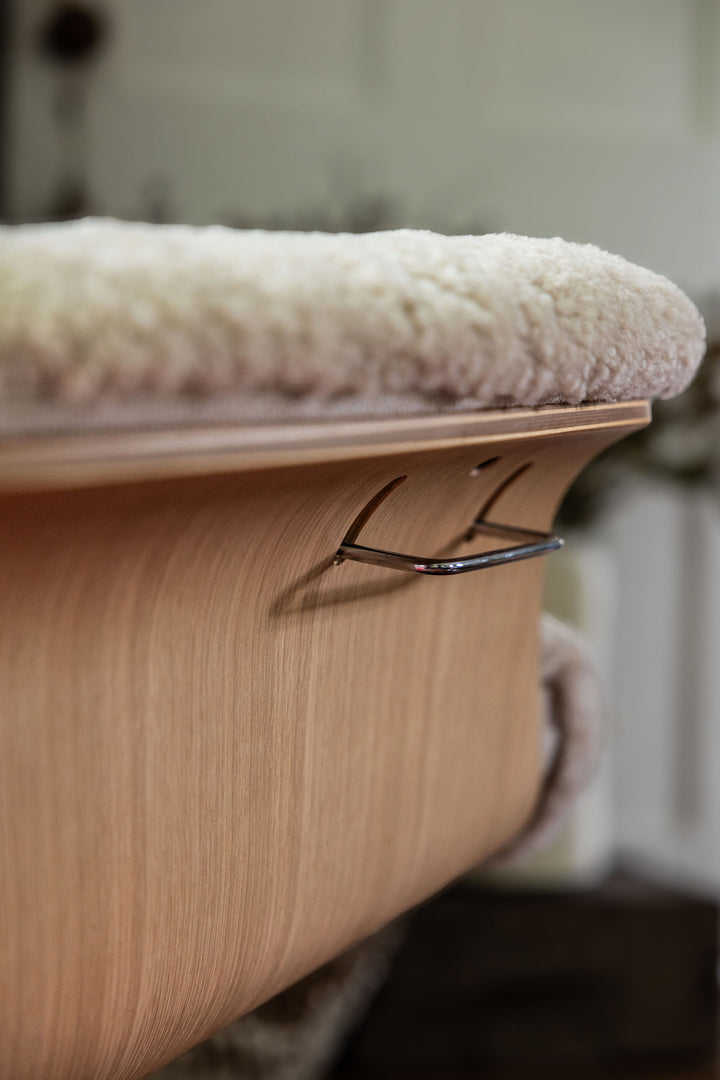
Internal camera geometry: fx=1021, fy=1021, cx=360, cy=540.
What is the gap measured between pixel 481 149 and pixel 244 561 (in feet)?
4.34

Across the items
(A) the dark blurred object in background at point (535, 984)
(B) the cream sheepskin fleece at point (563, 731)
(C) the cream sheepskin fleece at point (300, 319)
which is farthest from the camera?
(A) the dark blurred object in background at point (535, 984)

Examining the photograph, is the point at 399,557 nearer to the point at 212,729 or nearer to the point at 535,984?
the point at 212,729

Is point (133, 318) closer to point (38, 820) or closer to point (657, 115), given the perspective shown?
point (38, 820)

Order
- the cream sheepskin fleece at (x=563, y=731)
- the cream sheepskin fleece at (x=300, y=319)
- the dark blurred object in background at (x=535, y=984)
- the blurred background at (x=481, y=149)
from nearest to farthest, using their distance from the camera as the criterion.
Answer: the cream sheepskin fleece at (x=300, y=319), the cream sheepskin fleece at (x=563, y=731), the dark blurred object in background at (x=535, y=984), the blurred background at (x=481, y=149)

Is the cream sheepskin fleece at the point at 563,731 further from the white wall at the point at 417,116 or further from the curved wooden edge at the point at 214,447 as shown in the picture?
the white wall at the point at 417,116

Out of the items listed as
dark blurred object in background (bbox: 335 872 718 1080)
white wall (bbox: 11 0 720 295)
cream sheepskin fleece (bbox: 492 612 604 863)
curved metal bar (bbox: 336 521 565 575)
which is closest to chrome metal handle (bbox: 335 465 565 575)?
curved metal bar (bbox: 336 521 565 575)

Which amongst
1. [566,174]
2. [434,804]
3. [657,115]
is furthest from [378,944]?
[657,115]

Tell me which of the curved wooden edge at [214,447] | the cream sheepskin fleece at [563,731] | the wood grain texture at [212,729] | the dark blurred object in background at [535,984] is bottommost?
the dark blurred object in background at [535,984]

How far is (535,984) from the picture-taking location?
1.06 metres

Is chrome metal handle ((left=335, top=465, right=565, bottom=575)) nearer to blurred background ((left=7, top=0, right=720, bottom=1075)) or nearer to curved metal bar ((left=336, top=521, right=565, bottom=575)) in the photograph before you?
curved metal bar ((left=336, top=521, right=565, bottom=575))

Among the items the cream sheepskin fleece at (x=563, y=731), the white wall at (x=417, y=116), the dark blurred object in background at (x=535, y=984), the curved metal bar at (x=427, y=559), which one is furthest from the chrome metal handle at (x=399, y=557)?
the white wall at (x=417, y=116)

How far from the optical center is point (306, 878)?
251mm

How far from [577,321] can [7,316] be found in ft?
0.40

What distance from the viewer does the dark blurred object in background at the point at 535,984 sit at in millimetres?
1053
